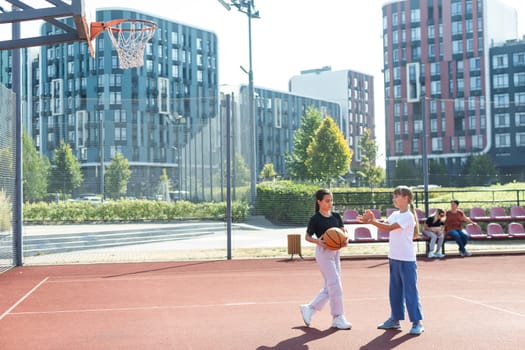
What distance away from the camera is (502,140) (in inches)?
3270

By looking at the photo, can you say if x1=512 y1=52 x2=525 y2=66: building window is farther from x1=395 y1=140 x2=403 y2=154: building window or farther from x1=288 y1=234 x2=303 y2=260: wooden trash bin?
x1=288 y1=234 x2=303 y2=260: wooden trash bin

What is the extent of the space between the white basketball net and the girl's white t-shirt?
9438mm

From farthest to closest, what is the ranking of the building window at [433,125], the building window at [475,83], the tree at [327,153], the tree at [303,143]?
1. the building window at [433,125]
2. the building window at [475,83]
3. the tree at [303,143]
4. the tree at [327,153]

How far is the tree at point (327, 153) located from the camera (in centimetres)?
5728

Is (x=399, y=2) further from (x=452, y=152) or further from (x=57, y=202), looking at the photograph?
(x=57, y=202)

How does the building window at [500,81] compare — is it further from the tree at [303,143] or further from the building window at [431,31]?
the tree at [303,143]

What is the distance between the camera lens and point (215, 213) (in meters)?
23.9

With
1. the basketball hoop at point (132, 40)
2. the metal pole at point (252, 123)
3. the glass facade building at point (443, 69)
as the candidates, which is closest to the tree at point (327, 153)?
the glass facade building at point (443, 69)

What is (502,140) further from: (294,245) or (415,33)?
(294,245)

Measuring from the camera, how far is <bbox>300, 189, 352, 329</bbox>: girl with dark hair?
7727mm

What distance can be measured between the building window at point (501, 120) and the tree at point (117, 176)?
69.7 m

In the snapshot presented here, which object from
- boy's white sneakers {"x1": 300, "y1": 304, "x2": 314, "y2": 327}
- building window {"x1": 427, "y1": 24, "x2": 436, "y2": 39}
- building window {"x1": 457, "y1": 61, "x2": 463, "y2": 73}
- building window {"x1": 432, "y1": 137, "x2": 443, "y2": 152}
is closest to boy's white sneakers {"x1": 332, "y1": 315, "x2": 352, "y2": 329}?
boy's white sneakers {"x1": 300, "y1": 304, "x2": 314, "y2": 327}

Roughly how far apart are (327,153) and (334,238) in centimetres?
5026

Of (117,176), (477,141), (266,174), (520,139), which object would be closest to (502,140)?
(520,139)
